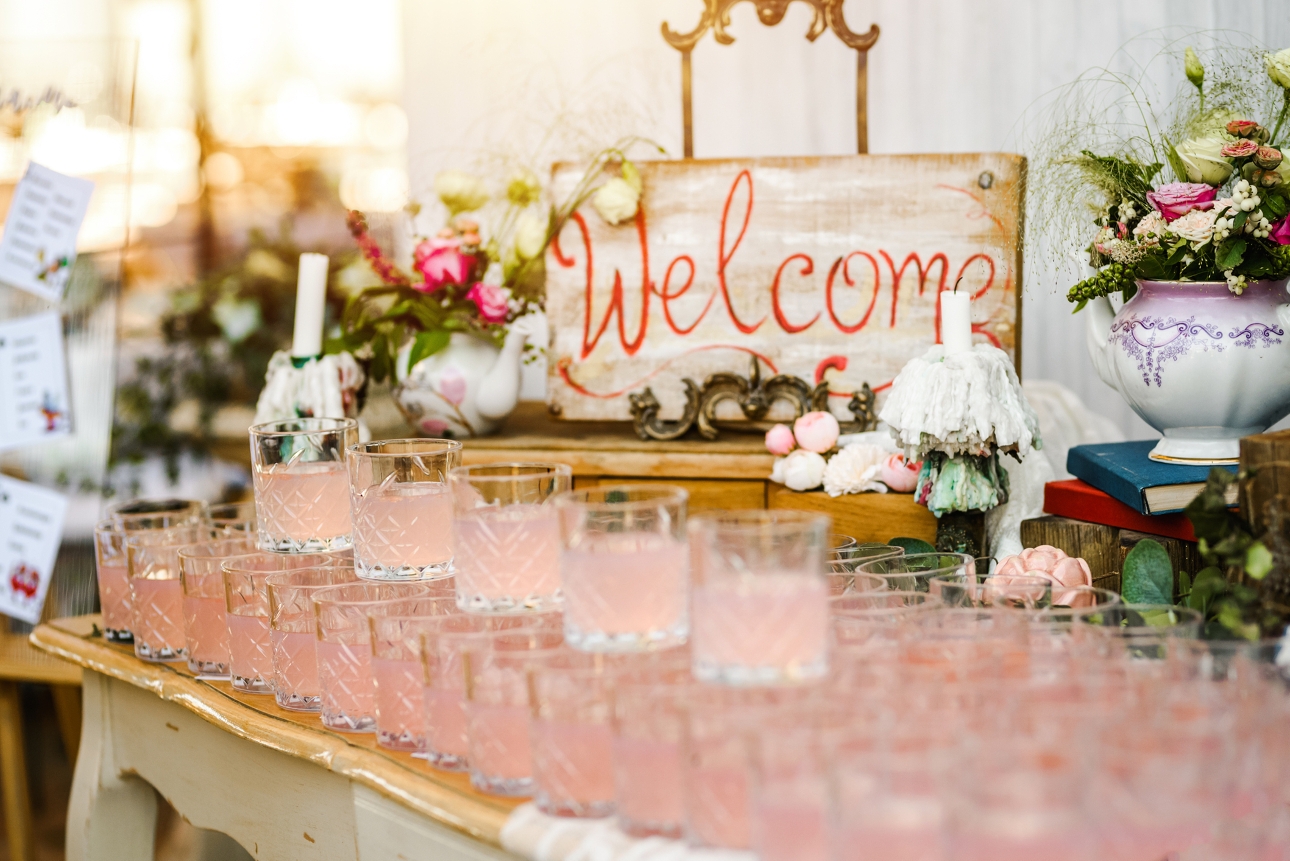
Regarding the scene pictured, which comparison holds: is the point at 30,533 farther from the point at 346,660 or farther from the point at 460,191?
the point at 346,660

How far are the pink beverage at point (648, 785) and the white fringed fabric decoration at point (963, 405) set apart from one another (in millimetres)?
679

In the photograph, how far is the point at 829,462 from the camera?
171cm

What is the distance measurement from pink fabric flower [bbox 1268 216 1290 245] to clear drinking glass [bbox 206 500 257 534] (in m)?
1.24

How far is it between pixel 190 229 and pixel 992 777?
319 centimetres

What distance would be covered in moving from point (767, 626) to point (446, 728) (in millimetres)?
323

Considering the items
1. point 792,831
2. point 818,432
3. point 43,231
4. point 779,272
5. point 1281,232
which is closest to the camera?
point 792,831

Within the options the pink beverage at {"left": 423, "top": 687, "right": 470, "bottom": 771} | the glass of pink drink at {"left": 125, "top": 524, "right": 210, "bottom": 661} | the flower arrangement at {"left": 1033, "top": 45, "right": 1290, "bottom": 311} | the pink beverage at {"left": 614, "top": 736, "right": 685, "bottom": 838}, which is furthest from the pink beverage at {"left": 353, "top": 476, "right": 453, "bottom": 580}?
the flower arrangement at {"left": 1033, "top": 45, "right": 1290, "bottom": 311}

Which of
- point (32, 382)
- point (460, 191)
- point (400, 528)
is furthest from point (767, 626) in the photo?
point (32, 382)

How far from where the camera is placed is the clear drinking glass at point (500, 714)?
0.96 metres

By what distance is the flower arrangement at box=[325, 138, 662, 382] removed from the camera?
1961mm

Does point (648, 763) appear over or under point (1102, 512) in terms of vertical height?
under

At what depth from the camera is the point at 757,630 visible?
882 mm

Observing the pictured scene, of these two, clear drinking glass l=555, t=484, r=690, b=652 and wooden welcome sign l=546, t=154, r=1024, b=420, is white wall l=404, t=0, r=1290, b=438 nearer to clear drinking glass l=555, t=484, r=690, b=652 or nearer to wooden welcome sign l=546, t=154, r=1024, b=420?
wooden welcome sign l=546, t=154, r=1024, b=420

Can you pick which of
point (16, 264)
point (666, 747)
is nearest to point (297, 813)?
point (666, 747)
